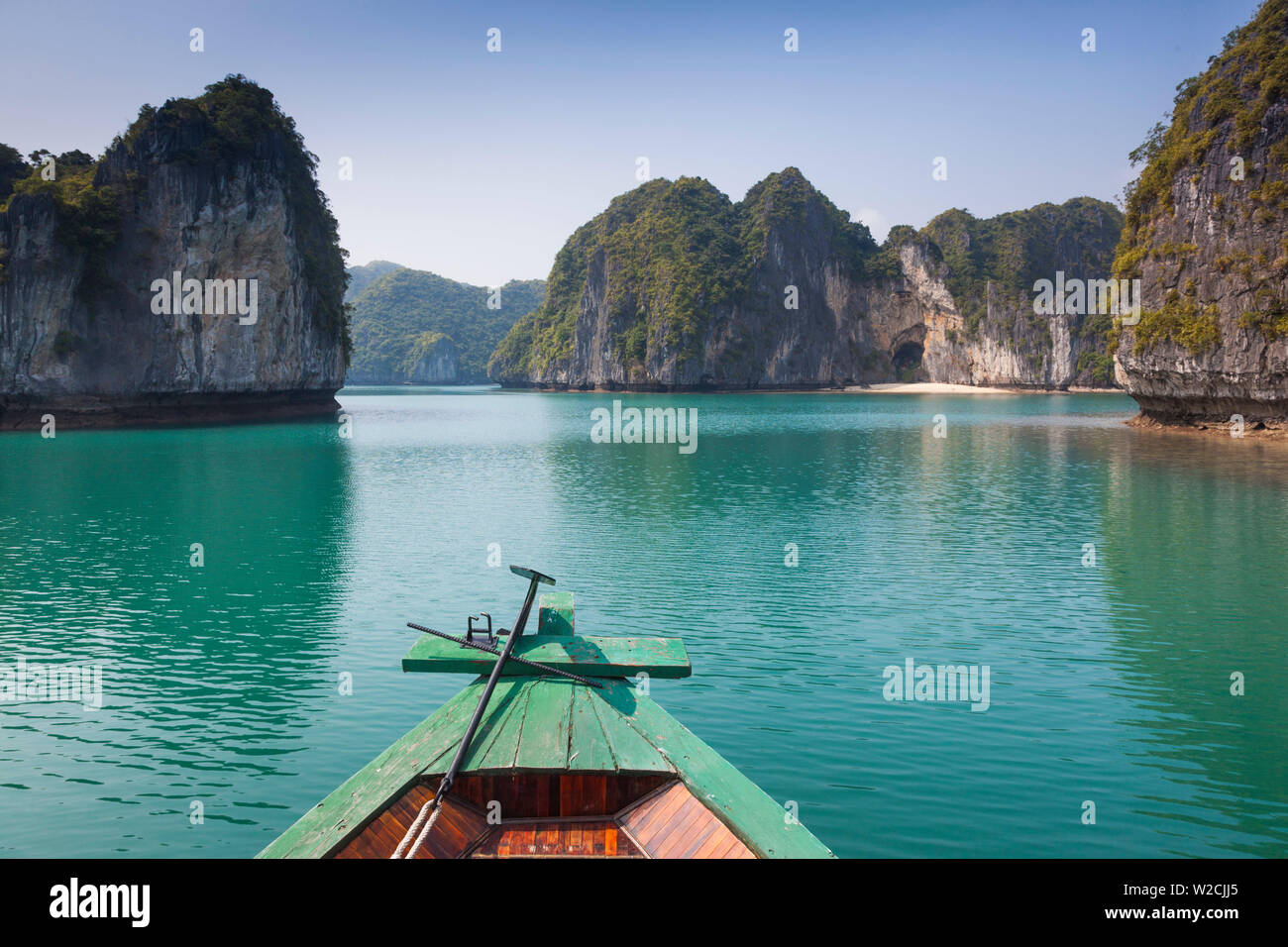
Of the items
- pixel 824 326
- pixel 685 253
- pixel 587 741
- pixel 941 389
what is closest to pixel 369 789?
pixel 587 741

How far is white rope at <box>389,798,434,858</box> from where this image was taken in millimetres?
4871

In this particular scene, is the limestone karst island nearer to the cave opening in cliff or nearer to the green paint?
the green paint

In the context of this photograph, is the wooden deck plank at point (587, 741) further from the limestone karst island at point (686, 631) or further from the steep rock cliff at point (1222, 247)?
the steep rock cliff at point (1222, 247)

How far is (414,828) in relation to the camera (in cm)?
504

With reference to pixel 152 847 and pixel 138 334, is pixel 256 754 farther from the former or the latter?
pixel 138 334

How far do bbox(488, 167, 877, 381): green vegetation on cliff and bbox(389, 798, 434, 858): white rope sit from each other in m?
123

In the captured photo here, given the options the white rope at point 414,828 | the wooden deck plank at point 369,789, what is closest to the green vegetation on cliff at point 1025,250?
the wooden deck plank at point 369,789

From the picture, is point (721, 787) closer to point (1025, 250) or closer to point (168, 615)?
point (168, 615)

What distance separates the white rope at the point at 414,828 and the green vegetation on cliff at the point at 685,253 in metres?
123

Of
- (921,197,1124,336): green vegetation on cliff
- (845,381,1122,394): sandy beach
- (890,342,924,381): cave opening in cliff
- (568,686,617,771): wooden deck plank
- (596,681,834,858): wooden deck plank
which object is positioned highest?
(921,197,1124,336): green vegetation on cliff

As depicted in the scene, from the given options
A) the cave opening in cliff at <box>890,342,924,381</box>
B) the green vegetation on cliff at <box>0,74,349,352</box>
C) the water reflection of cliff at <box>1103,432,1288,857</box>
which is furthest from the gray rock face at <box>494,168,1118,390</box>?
the water reflection of cliff at <box>1103,432,1288,857</box>
